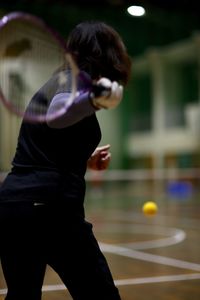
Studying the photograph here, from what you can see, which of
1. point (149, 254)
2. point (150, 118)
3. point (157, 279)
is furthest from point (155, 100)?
point (157, 279)

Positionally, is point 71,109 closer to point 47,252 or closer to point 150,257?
point 47,252

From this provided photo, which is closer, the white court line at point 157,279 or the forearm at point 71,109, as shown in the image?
the forearm at point 71,109

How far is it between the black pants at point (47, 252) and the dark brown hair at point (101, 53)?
543mm

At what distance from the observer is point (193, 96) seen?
86.9 ft

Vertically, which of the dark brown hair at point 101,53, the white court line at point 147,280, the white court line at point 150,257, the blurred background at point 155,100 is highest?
the blurred background at point 155,100

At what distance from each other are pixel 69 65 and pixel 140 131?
2604cm

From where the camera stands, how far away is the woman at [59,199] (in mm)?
2314

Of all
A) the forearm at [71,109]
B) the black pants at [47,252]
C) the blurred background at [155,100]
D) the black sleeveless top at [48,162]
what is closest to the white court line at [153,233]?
the black pants at [47,252]

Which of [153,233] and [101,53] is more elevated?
[101,53]

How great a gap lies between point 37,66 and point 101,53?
0.43 m

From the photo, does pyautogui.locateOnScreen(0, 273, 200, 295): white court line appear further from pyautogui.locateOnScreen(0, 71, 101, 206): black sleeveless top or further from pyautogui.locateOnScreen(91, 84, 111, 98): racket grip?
pyautogui.locateOnScreen(91, 84, 111, 98): racket grip

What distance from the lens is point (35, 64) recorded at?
2.65 meters

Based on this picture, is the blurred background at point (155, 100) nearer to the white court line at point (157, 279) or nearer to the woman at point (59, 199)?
the white court line at point (157, 279)

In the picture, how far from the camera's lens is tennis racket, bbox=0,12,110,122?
2.26 metres
